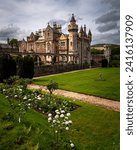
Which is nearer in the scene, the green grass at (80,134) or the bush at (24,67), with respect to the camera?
the green grass at (80,134)

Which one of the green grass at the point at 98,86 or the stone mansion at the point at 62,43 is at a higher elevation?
the stone mansion at the point at 62,43

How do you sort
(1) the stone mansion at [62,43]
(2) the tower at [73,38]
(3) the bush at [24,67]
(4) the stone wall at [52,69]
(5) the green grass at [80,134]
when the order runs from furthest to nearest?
1. (2) the tower at [73,38]
2. (1) the stone mansion at [62,43]
3. (4) the stone wall at [52,69]
4. (3) the bush at [24,67]
5. (5) the green grass at [80,134]

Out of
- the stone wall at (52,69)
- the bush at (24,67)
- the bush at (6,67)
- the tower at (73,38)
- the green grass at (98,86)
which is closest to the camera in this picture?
the green grass at (98,86)

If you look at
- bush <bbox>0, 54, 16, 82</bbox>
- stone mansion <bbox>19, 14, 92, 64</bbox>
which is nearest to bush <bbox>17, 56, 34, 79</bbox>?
bush <bbox>0, 54, 16, 82</bbox>

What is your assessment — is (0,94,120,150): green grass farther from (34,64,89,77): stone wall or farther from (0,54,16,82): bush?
(34,64,89,77): stone wall

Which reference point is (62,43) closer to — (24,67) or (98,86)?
(24,67)

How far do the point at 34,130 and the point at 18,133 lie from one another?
0.41 metres

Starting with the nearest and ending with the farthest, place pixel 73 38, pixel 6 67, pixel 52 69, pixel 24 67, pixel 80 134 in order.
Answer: pixel 80 134 → pixel 6 67 → pixel 24 67 → pixel 52 69 → pixel 73 38

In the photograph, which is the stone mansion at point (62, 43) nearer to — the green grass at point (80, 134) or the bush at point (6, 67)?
the bush at point (6, 67)

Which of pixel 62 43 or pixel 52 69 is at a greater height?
pixel 62 43

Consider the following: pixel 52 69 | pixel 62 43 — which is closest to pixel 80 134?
pixel 52 69

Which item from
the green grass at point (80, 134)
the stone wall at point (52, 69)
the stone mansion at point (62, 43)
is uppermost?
the stone mansion at point (62, 43)

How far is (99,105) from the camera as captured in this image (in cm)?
659

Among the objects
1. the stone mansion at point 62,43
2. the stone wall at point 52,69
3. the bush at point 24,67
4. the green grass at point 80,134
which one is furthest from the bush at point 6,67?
the stone mansion at point 62,43
